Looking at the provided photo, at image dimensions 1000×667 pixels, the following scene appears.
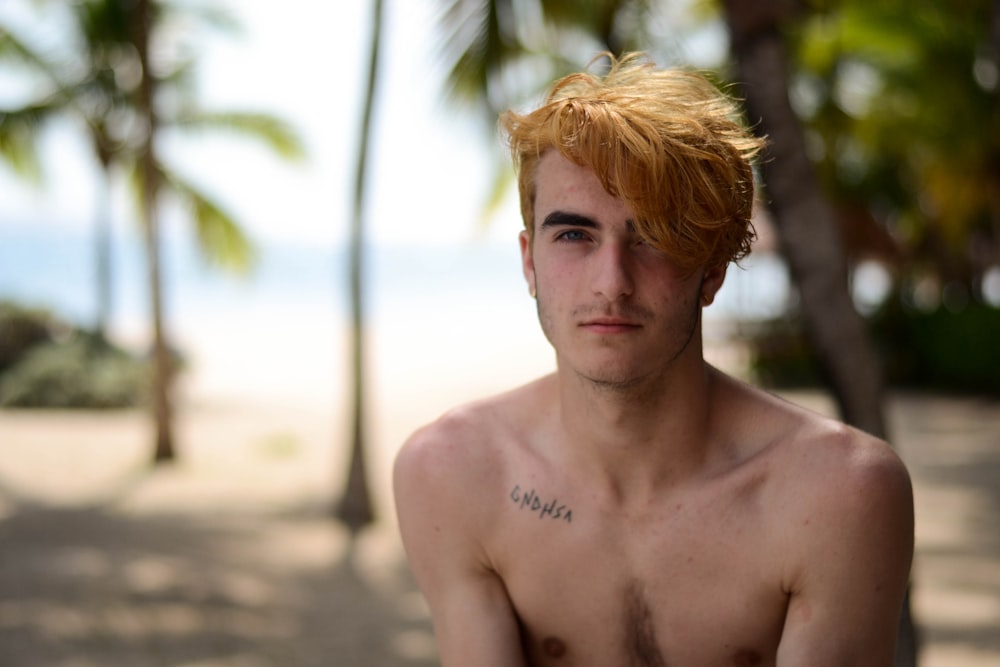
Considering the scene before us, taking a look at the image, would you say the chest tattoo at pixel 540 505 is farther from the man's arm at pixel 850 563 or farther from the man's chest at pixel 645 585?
the man's arm at pixel 850 563

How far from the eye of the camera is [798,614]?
2.16 m

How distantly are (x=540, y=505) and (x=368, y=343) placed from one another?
10.9 metres

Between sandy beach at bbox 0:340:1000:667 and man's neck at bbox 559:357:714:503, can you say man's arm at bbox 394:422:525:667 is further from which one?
sandy beach at bbox 0:340:1000:667

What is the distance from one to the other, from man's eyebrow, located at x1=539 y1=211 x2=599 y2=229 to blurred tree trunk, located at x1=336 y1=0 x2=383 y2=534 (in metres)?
6.80

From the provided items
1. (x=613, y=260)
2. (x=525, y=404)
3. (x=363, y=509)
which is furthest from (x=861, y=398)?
(x=363, y=509)

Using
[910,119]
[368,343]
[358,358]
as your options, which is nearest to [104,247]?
[368,343]

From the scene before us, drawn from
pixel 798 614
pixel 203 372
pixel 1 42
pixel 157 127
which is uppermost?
pixel 1 42

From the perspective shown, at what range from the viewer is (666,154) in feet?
6.62

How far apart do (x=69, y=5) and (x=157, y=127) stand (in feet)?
13.6

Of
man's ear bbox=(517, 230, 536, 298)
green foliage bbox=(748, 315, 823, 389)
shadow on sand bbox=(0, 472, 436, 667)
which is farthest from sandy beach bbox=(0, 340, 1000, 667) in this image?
man's ear bbox=(517, 230, 536, 298)

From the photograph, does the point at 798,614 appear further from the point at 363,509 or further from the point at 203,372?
the point at 203,372

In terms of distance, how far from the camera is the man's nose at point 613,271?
206 centimetres

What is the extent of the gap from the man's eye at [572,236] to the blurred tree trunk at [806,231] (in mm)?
2135

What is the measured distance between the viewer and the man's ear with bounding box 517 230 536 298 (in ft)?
7.62
